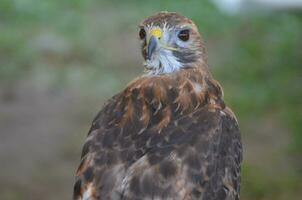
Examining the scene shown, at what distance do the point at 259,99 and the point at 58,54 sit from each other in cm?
289

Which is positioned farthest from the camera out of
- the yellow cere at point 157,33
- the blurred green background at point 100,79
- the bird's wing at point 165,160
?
the blurred green background at point 100,79

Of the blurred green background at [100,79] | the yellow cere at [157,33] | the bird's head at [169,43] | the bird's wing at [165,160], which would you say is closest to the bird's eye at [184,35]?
the bird's head at [169,43]

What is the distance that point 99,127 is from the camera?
Answer: 17.6 ft

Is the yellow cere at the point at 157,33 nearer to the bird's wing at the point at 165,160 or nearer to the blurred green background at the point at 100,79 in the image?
the bird's wing at the point at 165,160

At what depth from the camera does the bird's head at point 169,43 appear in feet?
18.3

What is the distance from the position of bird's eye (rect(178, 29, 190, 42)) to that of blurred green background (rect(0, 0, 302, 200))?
3.06m

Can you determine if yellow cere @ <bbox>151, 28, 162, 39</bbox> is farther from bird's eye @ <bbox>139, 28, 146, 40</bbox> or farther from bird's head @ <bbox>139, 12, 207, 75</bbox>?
bird's eye @ <bbox>139, 28, 146, 40</bbox>

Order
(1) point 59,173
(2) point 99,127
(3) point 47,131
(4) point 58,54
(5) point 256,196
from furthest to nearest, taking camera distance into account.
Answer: (4) point 58,54
(3) point 47,131
(1) point 59,173
(5) point 256,196
(2) point 99,127

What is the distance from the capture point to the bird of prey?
16.2 feet

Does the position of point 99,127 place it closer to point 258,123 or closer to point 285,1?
point 258,123

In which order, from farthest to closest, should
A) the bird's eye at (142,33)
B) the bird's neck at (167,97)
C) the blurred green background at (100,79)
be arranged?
the blurred green background at (100,79) → the bird's eye at (142,33) → the bird's neck at (167,97)

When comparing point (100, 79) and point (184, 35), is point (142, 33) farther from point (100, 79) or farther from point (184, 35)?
point (100, 79)

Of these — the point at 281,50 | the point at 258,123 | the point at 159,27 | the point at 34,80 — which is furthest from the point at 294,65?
the point at 159,27

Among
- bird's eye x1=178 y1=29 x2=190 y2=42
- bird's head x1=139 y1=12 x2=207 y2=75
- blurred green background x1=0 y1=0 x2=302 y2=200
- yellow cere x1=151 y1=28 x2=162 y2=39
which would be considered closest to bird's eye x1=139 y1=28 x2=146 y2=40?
bird's head x1=139 y1=12 x2=207 y2=75
